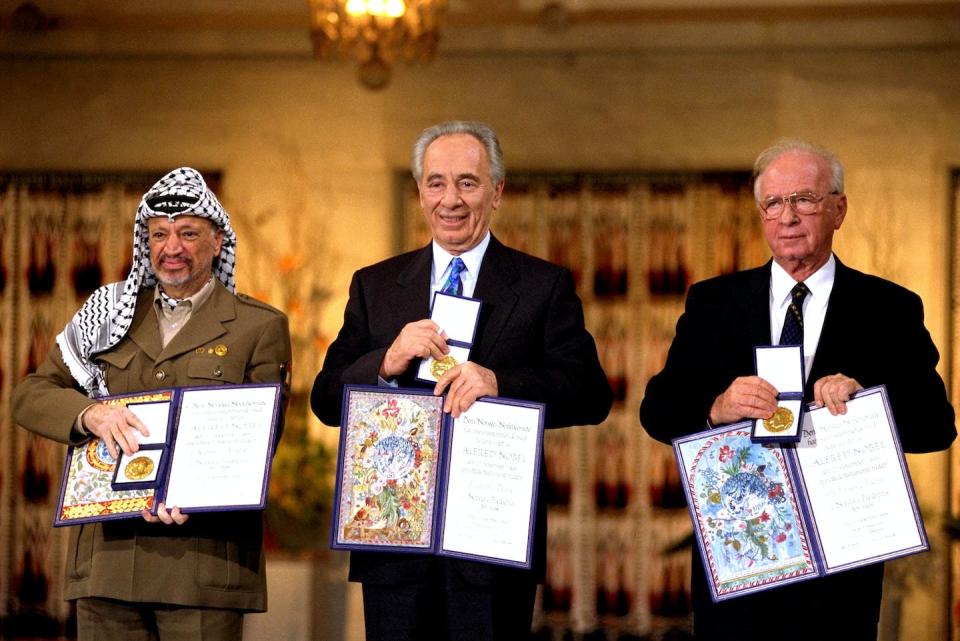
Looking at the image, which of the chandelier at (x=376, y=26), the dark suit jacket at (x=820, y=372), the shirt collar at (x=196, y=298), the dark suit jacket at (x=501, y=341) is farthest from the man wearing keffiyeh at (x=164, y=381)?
the chandelier at (x=376, y=26)

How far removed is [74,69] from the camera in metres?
8.15

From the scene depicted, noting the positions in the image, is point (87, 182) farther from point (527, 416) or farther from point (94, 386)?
point (527, 416)

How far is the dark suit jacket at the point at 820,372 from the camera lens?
9.93 ft

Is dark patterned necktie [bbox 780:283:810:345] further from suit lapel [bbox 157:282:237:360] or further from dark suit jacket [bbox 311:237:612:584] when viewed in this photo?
suit lapel [bbox 157:282:237:360]

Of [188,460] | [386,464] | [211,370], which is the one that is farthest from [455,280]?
[188,460]

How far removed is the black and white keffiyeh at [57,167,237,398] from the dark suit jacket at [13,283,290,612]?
36mm

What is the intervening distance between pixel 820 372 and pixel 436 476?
96cm

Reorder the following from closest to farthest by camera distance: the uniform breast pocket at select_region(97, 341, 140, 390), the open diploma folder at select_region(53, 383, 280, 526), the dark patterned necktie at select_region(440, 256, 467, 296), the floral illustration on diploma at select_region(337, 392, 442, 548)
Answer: the floral illustration on diploma at select_region(337, 392, 442, 548) < the open diploma folder at select_region(53, 383, 280, 526) < the dark patterned necktie at select_region(440, 256, 467, 296) < the uniform breast pocket at select_region(97, 341, 140, 390)

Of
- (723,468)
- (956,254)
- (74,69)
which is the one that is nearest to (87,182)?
(74,69)

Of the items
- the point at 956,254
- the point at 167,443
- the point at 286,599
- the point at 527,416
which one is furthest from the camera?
the point at 956,254

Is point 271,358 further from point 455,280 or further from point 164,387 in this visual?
point 455,280

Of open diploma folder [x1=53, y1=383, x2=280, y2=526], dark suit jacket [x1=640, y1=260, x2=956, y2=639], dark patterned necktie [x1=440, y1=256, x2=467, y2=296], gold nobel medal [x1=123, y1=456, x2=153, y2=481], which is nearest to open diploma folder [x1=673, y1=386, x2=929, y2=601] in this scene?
dark suit jacket [x1=640, y1=260, x2=956, y2=639]

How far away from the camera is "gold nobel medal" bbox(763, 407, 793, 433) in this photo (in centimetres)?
292

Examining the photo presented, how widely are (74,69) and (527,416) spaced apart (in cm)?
614
